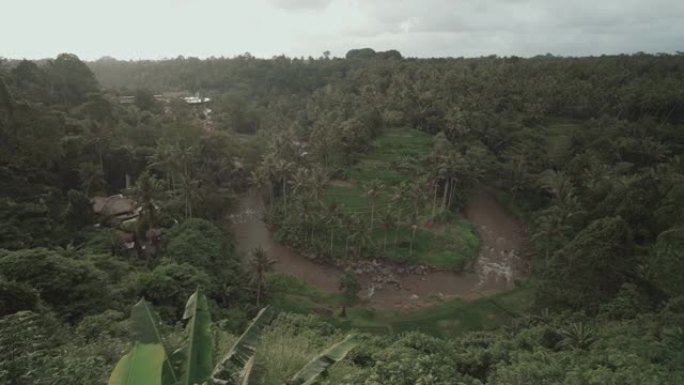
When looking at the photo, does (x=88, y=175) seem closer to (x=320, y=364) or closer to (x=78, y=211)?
(x=78, y=211)

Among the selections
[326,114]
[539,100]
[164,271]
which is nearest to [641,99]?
[539,100]

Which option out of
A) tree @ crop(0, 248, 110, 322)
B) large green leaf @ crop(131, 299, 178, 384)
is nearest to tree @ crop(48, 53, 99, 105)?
tree @ crop(0, 248, 110, 322)

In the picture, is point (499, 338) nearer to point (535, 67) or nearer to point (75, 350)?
point (75, 350)

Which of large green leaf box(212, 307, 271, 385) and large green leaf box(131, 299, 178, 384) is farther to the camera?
large green leaf box(131, 299, 178, 384)

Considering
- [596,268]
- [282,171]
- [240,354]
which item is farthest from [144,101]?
[240,354]

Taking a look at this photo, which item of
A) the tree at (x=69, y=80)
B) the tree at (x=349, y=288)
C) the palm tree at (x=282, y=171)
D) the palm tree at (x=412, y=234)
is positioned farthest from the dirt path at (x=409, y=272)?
the tree at (x=69, y=80)

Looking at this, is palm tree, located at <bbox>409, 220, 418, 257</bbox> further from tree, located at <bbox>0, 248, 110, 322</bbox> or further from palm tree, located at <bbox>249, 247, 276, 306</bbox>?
tree, located at <bbox>0, 248, 110, 322</bbox>

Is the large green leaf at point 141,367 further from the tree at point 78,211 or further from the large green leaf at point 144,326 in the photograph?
the tree at point 78,211
